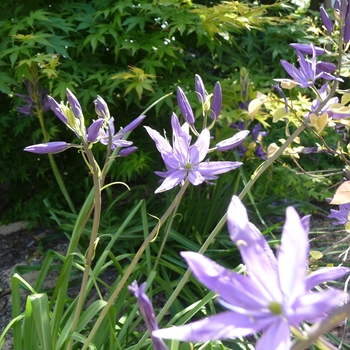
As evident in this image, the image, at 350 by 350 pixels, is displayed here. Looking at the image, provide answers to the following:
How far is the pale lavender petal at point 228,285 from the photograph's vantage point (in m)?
0.45

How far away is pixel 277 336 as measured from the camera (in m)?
0.44

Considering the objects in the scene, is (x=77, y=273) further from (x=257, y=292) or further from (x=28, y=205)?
(x=257, y=292)

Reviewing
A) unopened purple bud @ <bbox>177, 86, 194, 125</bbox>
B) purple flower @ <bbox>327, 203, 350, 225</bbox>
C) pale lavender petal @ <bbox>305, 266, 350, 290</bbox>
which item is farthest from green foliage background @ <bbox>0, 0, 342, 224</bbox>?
pale lavender petal @ <bbox>305, 266, 350, 290</bbox>

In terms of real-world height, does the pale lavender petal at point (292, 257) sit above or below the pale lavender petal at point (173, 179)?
above

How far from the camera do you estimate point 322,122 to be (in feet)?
3.77

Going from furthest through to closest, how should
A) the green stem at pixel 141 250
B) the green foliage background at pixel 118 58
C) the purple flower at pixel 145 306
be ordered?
the green foliage background at pixel 118 58 → the green stem at pixel 141 250 → the purple flower at pixel 145 306

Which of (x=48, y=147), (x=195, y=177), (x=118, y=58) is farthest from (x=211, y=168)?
(x=118, y=58)

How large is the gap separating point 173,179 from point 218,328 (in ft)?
2.14

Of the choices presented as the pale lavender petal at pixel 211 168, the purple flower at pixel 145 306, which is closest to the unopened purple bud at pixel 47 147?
the pale lavender petal at pixel 211 168

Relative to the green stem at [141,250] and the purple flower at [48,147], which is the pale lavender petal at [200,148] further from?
the purple flower at [48,147]

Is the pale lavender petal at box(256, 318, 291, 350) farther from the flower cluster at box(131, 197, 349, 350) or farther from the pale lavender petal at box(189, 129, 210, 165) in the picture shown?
the pale lavender petal at box(189, 129, 210, 165)

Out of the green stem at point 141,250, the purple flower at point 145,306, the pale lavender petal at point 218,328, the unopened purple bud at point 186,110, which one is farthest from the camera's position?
the unopened purple bud at point 186,110

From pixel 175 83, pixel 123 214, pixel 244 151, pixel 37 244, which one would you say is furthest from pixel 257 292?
pixel 37 244

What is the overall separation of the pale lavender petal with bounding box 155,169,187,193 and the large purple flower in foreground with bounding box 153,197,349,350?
556 mm
